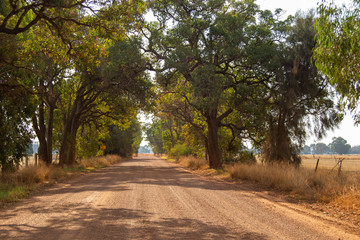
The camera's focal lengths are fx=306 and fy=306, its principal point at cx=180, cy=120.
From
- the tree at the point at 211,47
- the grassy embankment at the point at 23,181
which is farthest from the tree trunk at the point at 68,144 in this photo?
the tree at the point at 211,47

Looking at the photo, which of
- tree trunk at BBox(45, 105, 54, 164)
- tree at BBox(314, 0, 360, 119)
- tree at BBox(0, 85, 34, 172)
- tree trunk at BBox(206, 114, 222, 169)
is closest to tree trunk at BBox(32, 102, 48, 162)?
tree trunk at BBox(45, 105, 54, 164)

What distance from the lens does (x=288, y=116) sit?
18297mm

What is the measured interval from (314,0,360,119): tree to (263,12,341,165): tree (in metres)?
8.10

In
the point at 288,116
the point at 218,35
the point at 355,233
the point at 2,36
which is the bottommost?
the point at 355,233

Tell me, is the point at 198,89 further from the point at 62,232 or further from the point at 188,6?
the point at 62,232

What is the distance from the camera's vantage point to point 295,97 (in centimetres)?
1672

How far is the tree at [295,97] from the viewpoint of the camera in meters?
16.5

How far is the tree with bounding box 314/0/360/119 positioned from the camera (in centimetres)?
782

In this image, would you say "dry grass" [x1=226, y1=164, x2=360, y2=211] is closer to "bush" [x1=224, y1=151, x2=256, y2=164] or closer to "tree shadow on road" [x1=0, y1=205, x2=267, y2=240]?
"tree shadow on road" [x1=0, y1=205, x2=267, y2=240]

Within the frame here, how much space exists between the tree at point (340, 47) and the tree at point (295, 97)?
8.10 m

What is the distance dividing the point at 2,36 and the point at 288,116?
15.3 meters

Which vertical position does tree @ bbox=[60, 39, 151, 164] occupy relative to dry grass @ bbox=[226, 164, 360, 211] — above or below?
above

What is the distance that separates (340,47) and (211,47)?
512 inches

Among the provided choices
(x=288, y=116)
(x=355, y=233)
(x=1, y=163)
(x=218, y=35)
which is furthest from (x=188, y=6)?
(x=355, y=233)
